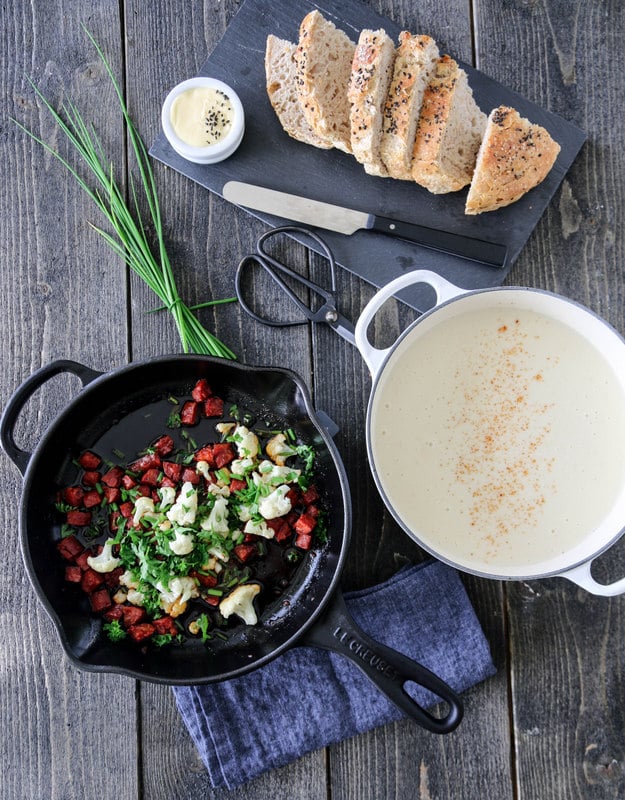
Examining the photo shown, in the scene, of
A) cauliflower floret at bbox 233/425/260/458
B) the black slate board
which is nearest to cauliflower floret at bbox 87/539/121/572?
cauliflower floret at bbox 233/425/260/458

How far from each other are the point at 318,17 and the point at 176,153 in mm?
428

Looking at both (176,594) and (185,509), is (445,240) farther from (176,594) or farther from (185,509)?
(176,594)

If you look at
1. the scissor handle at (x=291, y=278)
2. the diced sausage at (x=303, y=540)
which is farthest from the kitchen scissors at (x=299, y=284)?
the diced sausage at (x=303, y=540)

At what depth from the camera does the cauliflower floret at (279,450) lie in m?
1.66

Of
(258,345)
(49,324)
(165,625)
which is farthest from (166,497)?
(49,324)

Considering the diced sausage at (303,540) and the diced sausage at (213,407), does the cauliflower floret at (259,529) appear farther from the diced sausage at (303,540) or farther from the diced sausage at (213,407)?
the diced sausage at (213,407)

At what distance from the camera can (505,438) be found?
1542 millimetres

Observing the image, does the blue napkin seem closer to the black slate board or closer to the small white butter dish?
the black slate board

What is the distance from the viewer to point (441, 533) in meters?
1.54

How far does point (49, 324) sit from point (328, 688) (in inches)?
40.7

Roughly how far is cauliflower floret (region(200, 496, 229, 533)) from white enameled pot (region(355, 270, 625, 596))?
351 millimetres

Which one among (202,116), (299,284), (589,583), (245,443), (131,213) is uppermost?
(202,116)

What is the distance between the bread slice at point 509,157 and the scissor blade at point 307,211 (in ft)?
0.84

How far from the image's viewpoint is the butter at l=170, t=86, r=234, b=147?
5.60 ft
